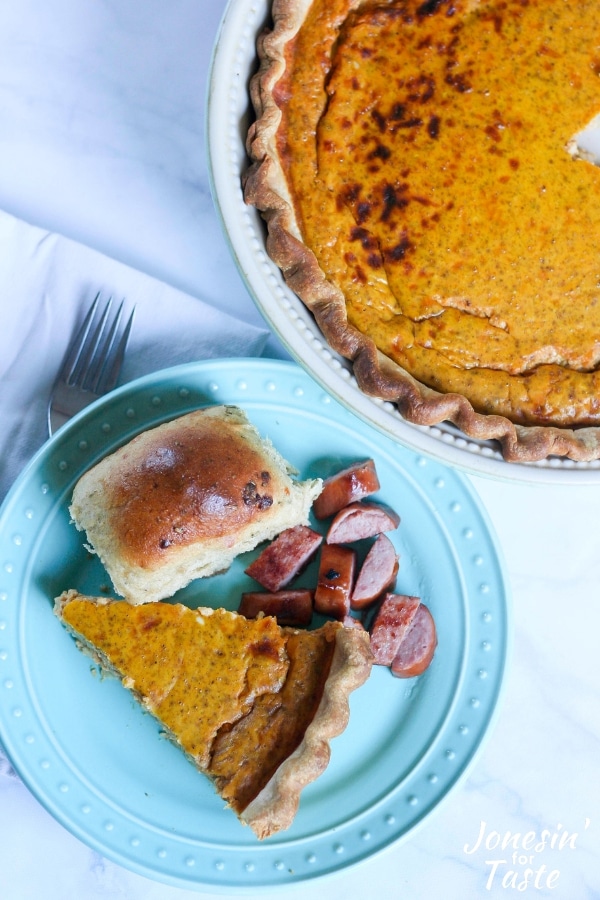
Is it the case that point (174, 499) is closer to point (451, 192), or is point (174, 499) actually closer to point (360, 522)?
point (360, 522)

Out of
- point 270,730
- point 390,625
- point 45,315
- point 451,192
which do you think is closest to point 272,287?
point 451,192

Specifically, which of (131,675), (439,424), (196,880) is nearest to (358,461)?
(439,424)

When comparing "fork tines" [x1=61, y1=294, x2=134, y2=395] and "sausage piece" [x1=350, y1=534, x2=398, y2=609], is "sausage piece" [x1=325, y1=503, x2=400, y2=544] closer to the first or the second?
"sausage piece" [x1=350, y1=534, x2=398, y2=609]

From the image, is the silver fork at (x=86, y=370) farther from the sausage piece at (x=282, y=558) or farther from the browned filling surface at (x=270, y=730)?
the browned filling surface at (x=270, y=730)

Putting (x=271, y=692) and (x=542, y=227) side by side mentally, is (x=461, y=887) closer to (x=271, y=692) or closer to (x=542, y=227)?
(x=271, y=692)

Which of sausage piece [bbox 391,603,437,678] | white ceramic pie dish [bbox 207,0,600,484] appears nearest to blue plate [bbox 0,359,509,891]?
sausage piece [bbox 391,603,437,678]
